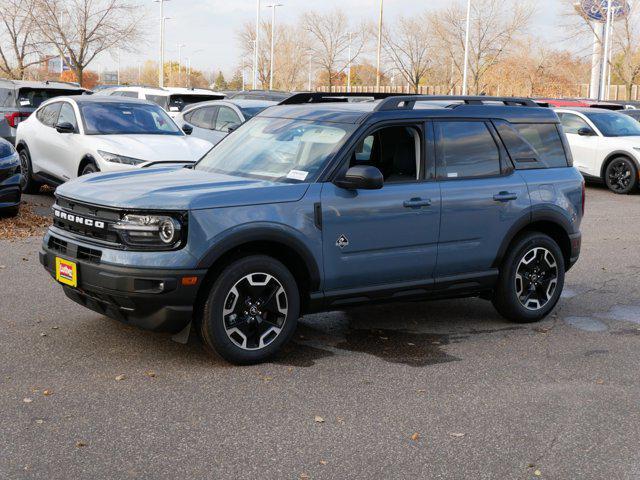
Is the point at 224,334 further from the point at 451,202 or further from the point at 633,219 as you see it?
the point at 633,219

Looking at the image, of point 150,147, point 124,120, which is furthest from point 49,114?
point 150,147

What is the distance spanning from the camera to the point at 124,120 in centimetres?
1307

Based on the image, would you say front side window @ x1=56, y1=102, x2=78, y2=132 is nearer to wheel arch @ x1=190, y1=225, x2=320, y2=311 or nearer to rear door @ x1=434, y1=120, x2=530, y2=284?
rear door @ x1=434, y1=120, x2=530, y2=284

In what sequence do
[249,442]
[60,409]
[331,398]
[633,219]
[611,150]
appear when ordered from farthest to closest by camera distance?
[611,150]
[633,219]
[331,398]
[60,409]
[249,442]

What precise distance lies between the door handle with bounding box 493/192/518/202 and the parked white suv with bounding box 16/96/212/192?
5464mm

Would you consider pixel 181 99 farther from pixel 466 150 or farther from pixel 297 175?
pixel 297 175

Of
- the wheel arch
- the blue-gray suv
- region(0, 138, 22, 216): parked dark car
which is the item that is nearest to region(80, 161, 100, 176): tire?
region(0, 138, 22, 216): parked dark car

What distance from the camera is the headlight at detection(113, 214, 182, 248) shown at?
5.41 meters

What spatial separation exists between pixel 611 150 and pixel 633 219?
14.8ft

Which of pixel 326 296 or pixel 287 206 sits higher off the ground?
pixel 287 206

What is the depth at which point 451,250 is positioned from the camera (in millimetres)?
6559

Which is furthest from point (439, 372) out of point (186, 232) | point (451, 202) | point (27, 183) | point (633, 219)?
point (27, 183)

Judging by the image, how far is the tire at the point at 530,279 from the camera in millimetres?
7000

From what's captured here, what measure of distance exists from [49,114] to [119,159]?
263cm
